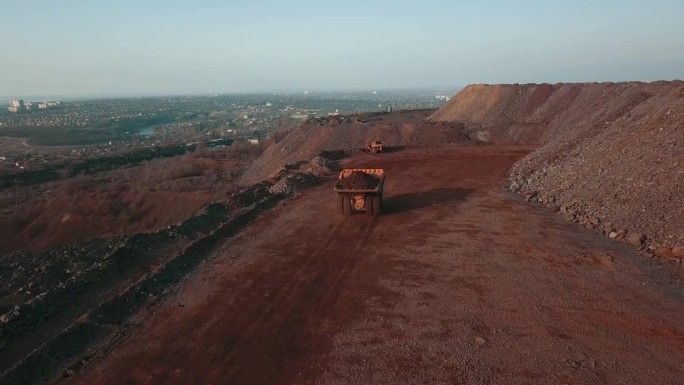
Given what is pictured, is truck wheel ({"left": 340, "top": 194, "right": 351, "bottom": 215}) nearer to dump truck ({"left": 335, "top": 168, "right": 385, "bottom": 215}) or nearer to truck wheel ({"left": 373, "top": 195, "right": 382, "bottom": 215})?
dump truck ({"left": 335, "top": 168, "right": 385, "bottom": 215})

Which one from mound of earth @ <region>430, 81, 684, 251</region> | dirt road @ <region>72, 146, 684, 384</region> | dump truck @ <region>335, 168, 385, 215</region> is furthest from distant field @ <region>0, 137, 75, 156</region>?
dirt road @ <region>72, 146, 684, 384</region>

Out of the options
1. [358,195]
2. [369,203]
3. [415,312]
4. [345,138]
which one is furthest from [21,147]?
[415,312]

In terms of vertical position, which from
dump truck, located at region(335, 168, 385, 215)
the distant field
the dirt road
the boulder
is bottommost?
the distant field

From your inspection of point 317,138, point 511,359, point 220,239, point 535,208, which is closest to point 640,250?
point 535,208

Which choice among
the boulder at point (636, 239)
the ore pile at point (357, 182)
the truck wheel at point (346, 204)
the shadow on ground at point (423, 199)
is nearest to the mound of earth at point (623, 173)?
the boulder at point (636, 239)

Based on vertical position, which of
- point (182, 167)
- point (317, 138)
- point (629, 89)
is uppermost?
point (629, 89)

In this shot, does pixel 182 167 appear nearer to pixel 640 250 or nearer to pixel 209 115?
pixel 640 250

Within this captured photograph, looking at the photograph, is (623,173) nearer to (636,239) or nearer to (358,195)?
(636,239)
